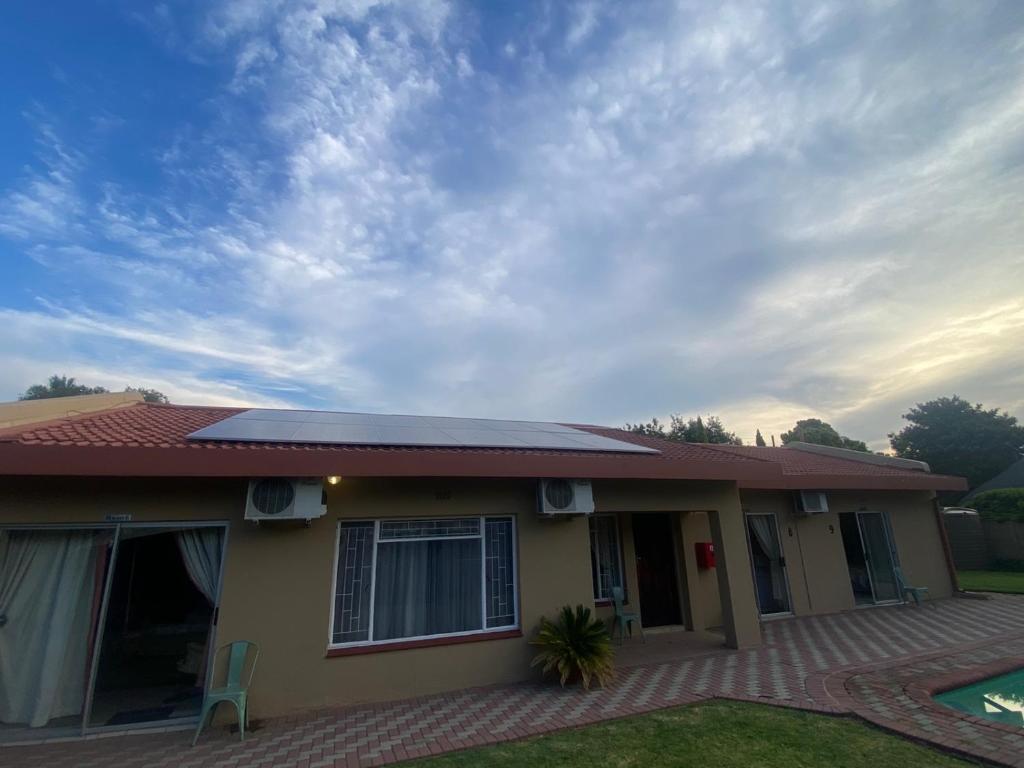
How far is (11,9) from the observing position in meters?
6.27

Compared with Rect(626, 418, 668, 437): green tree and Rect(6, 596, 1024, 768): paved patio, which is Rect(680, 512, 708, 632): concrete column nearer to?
Rect(6, 596, 1024, 768): paved patio

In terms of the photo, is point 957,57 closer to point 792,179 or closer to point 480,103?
point 792,179

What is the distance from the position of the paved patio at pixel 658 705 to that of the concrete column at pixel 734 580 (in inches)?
12.0

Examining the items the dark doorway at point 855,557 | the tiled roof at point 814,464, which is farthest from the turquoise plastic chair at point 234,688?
the dark doorway at point 855,557

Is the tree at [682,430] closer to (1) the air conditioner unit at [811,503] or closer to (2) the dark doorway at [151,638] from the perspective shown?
(1) the air conditioner unit at [811,503]

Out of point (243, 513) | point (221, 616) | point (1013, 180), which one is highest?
point (1013, 180)

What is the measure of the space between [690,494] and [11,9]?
12151 mm

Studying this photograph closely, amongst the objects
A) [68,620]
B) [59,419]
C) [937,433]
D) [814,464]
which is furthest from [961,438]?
[59,419]

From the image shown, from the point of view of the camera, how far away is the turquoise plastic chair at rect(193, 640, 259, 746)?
4797 mm

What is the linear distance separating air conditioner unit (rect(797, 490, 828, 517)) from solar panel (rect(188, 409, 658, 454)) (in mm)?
5105

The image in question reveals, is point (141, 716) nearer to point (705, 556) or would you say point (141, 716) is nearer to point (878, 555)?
point (705, 556)

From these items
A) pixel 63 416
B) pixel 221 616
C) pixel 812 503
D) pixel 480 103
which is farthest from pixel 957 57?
pixel 63 416

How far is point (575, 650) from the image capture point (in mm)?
6215

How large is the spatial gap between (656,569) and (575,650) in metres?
4.43
